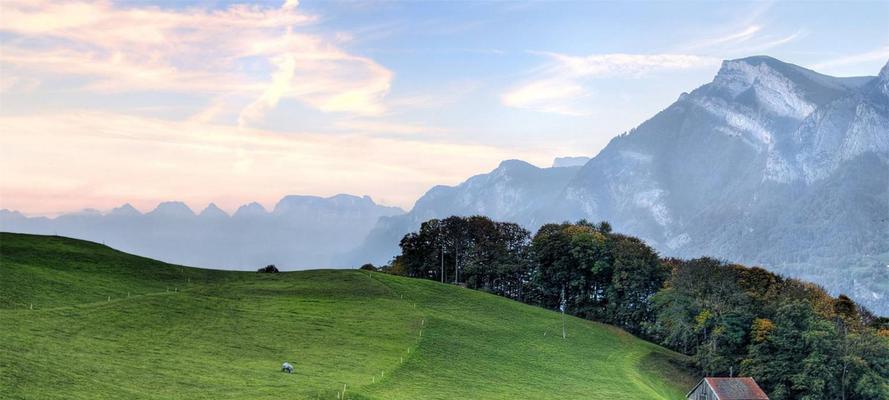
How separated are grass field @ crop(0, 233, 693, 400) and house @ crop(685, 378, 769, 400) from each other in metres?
4.29

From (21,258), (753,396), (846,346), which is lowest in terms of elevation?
(753,396)

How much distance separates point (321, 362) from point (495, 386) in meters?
20.2

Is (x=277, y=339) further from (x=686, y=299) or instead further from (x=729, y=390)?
(x=686, y=299)

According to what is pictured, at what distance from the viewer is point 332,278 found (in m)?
137

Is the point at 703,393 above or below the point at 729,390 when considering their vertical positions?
below

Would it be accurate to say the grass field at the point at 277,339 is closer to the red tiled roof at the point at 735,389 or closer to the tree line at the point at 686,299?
the red tiled roof at the point at 735,389

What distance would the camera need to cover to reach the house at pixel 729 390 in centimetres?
10356

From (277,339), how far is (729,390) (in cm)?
6282

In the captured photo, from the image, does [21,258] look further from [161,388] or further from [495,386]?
[495,386]

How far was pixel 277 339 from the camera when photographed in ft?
291

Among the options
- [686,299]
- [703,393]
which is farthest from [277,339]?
Result: [686,299]

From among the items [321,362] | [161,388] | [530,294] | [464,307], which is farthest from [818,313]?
[161,388]

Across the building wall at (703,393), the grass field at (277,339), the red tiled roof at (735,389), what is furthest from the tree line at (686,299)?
the grass field at (277,339)

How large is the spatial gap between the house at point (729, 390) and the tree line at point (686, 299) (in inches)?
208
